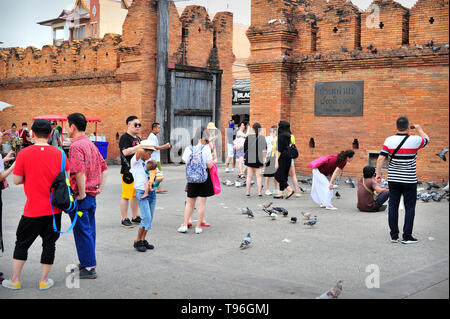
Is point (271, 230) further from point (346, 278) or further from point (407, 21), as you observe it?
point (407, 21)

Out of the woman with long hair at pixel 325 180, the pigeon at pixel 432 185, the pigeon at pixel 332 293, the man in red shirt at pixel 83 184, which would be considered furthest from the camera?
the pigeon at pixel 432 185

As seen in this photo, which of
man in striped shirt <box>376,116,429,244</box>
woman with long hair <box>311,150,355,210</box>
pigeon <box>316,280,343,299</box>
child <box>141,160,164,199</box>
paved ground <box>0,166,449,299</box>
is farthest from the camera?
woman with long hair <box>311,150,355,210</box>

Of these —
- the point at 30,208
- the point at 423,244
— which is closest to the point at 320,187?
the point at 423,244

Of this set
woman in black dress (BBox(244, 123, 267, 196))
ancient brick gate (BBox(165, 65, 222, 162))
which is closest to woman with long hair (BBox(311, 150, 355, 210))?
woman in black dress (BBox(244, 123, 267, 196))

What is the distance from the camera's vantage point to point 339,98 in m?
16.2

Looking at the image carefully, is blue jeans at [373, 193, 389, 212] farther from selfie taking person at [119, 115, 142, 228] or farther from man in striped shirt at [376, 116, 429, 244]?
selfie taking person at [119, 115, 142, 228]

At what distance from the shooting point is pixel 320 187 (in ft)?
37.0

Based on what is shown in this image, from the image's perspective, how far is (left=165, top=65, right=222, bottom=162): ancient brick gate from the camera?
2128cm

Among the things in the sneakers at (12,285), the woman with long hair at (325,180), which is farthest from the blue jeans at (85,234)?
the woman with long hair at (325,180)

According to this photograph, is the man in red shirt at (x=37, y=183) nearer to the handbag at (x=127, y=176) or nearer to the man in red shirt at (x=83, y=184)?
the man in red shirt at (x=83, y=184)

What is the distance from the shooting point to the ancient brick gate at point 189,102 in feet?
69.8

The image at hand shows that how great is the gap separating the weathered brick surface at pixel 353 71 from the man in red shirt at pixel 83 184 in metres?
10.3

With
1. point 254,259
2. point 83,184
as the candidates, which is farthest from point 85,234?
point 254,259

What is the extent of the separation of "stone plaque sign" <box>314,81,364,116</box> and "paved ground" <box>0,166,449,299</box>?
5.40 m
